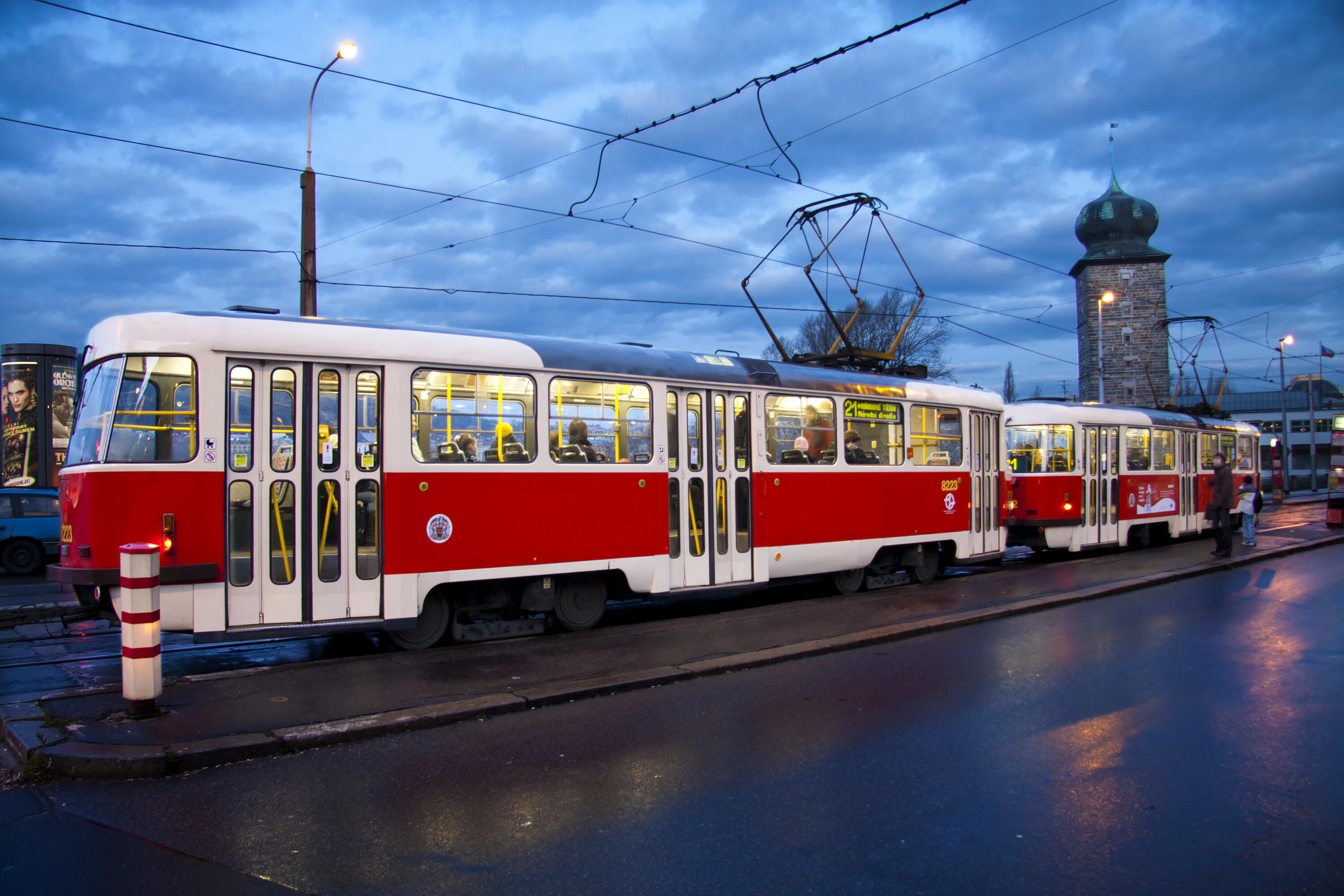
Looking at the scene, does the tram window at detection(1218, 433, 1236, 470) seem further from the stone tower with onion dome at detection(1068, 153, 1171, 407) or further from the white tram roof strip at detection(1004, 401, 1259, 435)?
the stone tower with onion dome at detection(1068, 153, 1171, 407)

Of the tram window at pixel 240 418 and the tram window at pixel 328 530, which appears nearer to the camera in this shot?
the tram window at pixel 240 418

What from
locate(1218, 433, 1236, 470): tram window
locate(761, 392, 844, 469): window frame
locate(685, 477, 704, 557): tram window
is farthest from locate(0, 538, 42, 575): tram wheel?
locate(1218, 433, 1236, 470): tram window

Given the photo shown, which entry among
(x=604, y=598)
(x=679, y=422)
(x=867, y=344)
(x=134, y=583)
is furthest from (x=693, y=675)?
(x=867, y=344)

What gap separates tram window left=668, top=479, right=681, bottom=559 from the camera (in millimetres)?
10195

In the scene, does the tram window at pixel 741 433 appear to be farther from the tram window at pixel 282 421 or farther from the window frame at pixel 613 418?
the tram window at pixel 282 421

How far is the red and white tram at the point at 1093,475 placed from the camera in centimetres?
1781

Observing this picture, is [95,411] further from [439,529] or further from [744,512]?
[744,512]

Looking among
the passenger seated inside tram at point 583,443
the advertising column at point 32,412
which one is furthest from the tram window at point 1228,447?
the advertising column at point 32,412

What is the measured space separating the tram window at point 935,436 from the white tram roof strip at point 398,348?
2584mm

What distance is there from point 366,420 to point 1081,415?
14.9 m

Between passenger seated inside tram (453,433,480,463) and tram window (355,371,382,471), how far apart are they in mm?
750

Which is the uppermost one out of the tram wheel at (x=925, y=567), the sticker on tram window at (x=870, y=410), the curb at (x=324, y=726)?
the sticker on tram window at (x=870, y=410)

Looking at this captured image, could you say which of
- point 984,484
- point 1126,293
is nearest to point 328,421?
point 984,484

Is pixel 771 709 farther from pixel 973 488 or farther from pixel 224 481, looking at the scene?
pixel 973 488
